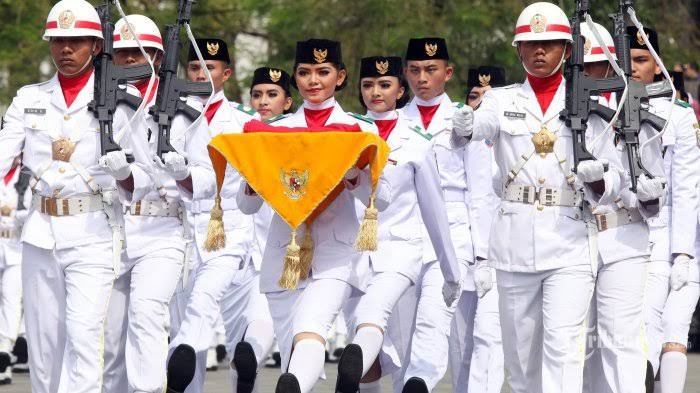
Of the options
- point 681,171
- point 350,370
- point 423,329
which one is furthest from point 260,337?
point 681,171

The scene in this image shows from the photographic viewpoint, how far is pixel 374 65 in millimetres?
13828

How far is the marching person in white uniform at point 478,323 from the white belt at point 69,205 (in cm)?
303

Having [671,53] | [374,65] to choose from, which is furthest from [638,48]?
[671,53]

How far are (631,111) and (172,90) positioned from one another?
278 centimetres

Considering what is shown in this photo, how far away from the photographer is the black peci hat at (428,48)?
1446 cm

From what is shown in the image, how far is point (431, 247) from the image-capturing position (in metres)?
13.4

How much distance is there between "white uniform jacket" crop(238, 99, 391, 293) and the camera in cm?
1105

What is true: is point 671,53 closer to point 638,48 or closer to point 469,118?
point 638,48

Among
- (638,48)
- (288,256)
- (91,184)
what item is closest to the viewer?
(288,256)

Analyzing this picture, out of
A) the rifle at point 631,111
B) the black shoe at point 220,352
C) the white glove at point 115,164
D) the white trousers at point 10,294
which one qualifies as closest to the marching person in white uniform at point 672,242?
the rifle at point 631,111

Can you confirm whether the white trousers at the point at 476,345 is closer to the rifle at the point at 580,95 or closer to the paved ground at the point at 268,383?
the paved ground at the point at 268,383

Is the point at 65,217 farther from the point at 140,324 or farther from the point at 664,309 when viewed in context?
the point at 664,309

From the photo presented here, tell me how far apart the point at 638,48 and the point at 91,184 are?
403cm

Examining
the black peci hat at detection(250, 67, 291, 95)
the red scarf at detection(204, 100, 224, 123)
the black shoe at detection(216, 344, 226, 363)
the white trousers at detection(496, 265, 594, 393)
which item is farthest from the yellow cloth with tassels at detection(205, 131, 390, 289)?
the black shoe at detection(216, 344, 226, 363)
